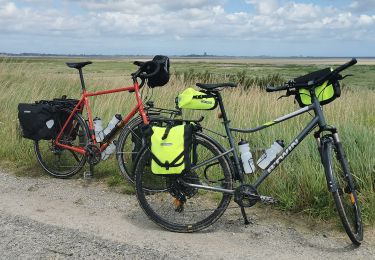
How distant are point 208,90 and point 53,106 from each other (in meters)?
2.74

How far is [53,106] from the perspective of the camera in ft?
19.4

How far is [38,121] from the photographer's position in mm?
5875

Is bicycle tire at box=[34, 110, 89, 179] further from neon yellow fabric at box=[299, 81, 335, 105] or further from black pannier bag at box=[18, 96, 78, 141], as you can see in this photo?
neon yellow fabric at box=[299, 81, 335, 105]

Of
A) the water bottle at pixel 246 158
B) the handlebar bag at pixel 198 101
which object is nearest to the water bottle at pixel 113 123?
the handlebar bag at pixel 198 101

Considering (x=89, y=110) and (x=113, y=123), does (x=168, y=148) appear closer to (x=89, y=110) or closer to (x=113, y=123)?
(x=113, y=123)

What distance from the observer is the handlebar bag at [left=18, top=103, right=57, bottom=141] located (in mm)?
5883

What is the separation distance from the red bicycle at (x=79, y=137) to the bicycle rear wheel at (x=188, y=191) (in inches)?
48.3

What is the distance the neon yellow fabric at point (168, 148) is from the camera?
13.2ft

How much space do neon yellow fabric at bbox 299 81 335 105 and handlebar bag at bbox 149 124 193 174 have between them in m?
1.10

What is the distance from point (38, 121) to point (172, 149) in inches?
106

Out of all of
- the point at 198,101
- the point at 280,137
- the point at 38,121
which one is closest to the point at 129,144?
the point at 38,121

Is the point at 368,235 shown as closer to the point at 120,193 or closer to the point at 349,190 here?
the point at 349,190

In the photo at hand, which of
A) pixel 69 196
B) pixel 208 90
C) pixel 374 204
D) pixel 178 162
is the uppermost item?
pixel 208 90

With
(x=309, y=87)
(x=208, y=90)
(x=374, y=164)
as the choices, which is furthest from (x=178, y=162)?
(x=374, y=164)
